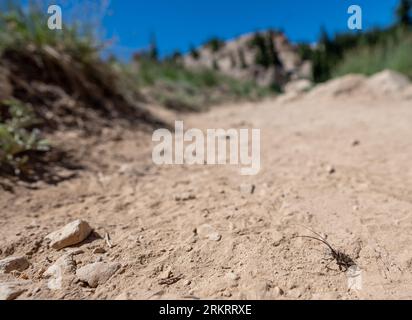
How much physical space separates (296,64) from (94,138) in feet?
67.7

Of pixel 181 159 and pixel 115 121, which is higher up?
pixel 115 121

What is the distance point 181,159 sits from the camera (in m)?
2.14

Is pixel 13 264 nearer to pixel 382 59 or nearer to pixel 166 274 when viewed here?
pixel 166 274

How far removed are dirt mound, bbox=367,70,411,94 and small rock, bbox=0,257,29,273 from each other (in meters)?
4.99

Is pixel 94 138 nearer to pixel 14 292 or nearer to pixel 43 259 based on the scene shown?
pixel 43 259

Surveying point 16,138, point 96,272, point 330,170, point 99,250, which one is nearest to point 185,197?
point 99,250

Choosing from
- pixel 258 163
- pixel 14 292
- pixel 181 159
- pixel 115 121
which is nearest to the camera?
pixel 14 292

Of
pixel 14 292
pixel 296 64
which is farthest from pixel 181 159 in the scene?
pixel 296 64

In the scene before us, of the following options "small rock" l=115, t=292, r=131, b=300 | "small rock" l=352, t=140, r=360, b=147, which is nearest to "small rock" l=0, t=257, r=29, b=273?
"small rock" l=115, t=292, r=131, b=300

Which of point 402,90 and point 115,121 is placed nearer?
point 115,121

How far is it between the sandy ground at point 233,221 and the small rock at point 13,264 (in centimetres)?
3

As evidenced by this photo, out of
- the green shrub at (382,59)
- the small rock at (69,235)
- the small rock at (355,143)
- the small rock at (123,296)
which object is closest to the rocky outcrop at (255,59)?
the green shrub at (382,59)

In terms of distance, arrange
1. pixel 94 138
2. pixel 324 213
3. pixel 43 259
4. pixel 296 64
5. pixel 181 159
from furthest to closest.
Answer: pixel 296 64 → pixel 94 138 → pixel 181 159 → pixel 324 213 → pixel 43 259

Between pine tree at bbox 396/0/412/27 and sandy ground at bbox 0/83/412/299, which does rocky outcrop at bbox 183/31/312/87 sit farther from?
sandy ground at bbox 0/83/412/299
